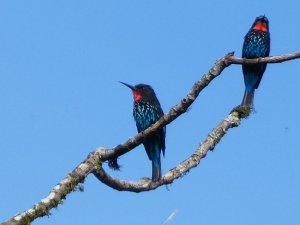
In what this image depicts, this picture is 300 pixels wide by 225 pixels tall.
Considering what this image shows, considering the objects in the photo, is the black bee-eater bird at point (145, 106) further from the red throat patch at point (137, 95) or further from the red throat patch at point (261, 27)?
the red throat patch at point (261, 27)

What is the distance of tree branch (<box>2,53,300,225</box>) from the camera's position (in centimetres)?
424

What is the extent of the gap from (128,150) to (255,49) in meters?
4.15

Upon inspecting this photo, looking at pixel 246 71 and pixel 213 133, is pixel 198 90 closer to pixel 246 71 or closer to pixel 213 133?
pixel 213 133

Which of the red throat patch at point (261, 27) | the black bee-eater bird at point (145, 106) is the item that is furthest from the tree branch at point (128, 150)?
the red throat patch at point (261, 27)

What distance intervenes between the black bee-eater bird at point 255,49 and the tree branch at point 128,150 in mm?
3026

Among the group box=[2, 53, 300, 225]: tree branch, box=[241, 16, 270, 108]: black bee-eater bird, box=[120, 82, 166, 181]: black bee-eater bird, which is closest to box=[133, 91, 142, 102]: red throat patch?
box=[120, 82, 166, 181]: black bee-eater bird

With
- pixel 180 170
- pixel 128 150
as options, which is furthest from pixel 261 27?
pixel 128 150

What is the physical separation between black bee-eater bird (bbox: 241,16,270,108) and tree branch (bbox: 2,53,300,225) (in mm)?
3026

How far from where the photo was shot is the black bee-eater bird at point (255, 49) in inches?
340

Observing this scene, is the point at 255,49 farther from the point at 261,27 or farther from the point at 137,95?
the point at 137,95

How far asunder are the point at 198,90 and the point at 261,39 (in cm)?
438

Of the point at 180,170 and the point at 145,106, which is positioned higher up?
the point at 145,106

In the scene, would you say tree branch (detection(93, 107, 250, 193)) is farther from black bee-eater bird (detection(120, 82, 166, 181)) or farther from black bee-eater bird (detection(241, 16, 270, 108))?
black bee-eater bird (detection(241, 16, 270, 108))

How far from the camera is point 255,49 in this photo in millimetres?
8781
